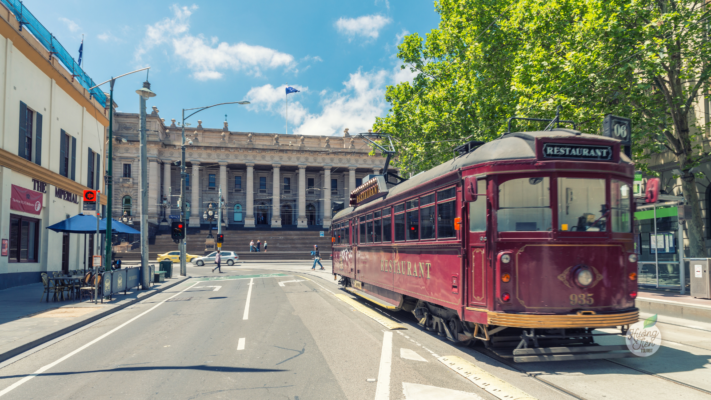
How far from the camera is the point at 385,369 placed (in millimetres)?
7020

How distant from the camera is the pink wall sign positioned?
20.3 m

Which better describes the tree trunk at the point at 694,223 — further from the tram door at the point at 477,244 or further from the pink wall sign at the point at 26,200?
the pink wall sign at the point at 26,200

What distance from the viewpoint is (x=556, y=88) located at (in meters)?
17.6

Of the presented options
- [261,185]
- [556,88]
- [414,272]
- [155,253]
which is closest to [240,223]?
[261,185]

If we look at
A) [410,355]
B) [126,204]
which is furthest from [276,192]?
[410,355]

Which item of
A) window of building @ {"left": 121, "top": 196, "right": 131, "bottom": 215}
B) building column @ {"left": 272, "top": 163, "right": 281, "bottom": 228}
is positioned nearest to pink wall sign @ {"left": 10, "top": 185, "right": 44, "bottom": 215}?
window of building @ {"left": 121, "top": 196, "right": 131, "bottom": 215}

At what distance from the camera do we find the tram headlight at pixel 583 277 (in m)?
6.96

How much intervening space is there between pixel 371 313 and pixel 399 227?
315cm

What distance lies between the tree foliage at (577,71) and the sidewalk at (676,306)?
3.56 meters

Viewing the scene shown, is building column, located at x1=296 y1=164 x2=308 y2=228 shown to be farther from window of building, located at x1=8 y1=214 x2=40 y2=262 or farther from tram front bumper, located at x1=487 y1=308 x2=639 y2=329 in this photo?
tram front bumper, located at x1=487 y1=308 x2=639 y2=329

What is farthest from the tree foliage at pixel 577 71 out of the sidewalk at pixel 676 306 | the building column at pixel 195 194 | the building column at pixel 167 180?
the building column at pixel 167 180

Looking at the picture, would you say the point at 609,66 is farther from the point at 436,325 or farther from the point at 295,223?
the point at 295,223

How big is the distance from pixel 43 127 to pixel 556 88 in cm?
2239

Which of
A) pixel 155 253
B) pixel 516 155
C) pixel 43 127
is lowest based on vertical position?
pixel 155 253
